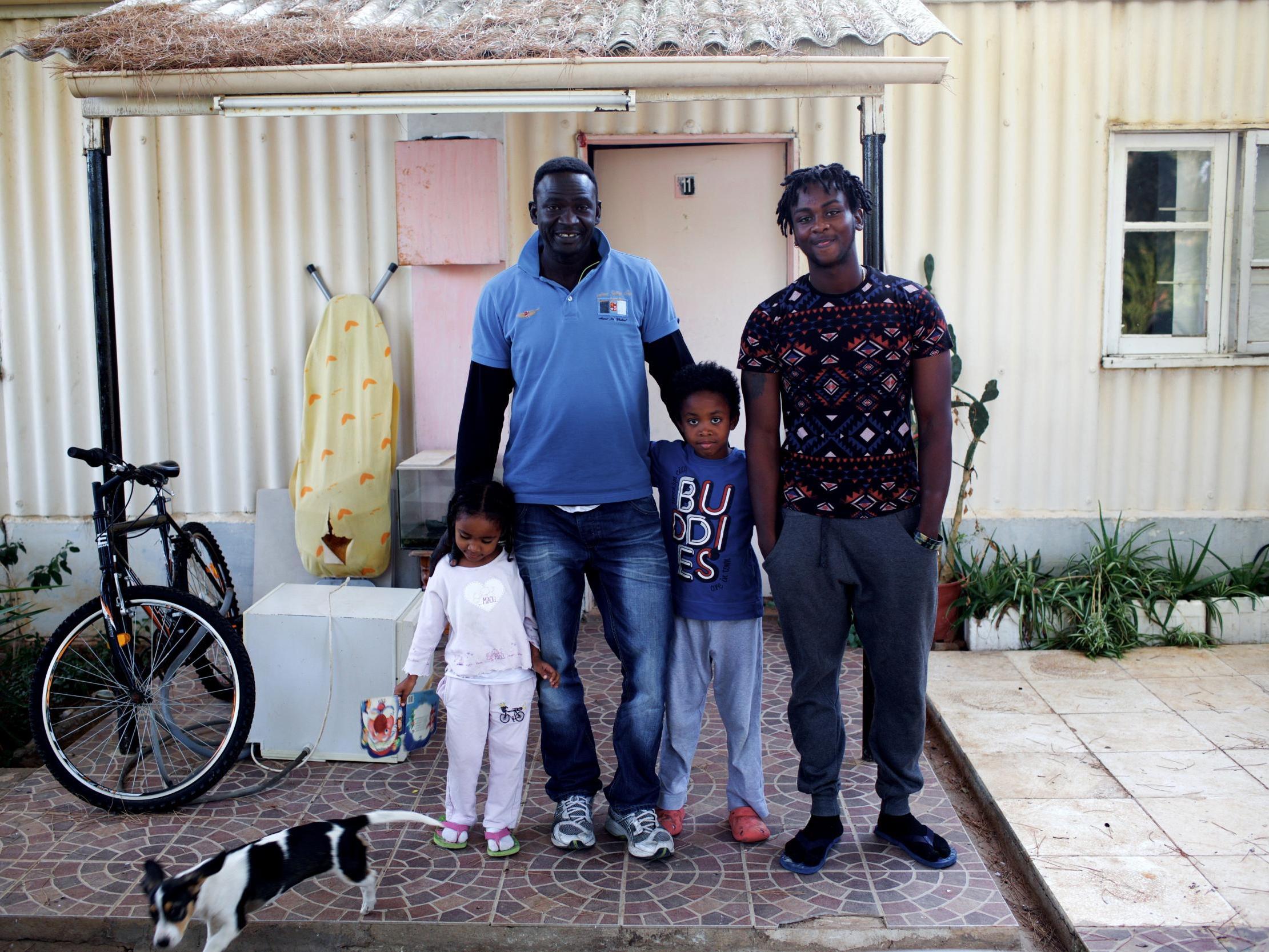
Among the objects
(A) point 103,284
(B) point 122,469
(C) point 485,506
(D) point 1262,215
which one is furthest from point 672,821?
(D) point 1262,215

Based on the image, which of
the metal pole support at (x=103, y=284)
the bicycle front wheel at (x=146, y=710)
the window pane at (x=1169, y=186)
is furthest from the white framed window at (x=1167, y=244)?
the metal pole support at (x=103, y=284)

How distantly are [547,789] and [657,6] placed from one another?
313 centimetres

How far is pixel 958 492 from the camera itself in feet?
20.0

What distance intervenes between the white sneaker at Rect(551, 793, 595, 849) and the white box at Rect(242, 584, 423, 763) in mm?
945

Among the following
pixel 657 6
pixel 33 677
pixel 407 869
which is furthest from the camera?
pixel 657 6

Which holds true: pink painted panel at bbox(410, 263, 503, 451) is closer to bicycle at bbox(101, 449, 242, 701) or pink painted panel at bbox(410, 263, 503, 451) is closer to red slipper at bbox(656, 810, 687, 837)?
bicycle at bbox(101, 449, 242, 701)

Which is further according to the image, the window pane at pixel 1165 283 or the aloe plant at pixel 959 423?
Answer: the window pane at pixel 1165 283

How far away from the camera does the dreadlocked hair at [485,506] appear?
350cm

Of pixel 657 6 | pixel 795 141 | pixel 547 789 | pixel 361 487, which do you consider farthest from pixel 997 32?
pixel 547 789

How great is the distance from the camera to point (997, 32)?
5.88 metres

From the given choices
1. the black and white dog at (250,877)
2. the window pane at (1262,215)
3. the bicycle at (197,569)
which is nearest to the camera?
the black and white dog at (250,877)

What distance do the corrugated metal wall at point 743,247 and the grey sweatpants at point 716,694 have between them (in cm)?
295

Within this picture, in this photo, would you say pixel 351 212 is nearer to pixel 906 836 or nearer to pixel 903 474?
pixel 903 474

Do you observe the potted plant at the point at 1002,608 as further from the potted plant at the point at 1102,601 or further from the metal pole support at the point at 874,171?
the metal pole support at the point at 874,171
